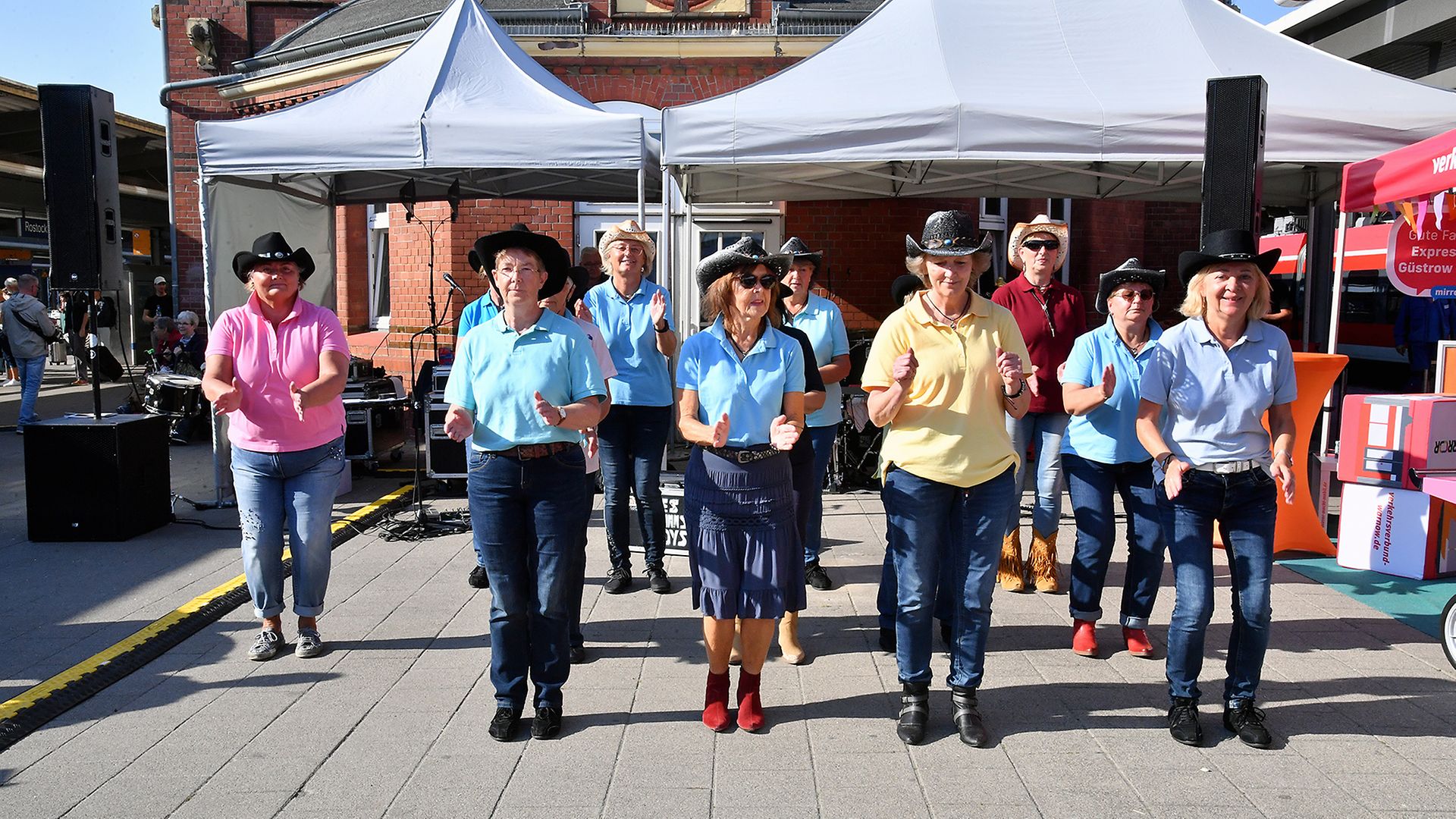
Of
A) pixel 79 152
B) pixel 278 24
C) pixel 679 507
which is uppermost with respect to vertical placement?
pixel 278 24

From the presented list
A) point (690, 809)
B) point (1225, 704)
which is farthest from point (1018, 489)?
point (690, 809)

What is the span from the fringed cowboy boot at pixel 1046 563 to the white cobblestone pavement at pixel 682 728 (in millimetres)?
111

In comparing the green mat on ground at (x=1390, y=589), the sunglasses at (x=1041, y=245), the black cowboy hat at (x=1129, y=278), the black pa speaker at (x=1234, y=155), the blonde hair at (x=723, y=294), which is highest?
the black pa speaker at (x=1234, y=155)

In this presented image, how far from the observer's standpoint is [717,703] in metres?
3.82

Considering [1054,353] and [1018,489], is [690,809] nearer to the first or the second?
[1018,489]

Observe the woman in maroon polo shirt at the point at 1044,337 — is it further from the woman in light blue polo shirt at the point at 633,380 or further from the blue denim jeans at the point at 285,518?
the blue denim jeans at the point at 285,518

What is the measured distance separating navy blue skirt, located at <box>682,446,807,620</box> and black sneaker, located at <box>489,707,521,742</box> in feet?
2.61

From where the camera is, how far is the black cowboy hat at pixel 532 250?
3.71m

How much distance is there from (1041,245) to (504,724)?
11.9ft

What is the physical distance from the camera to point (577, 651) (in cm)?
462

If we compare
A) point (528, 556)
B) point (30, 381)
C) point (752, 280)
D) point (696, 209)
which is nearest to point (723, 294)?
point (752, 280)

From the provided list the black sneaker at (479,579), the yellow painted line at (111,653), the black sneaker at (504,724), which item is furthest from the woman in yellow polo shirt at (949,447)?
the yellow painted line at (111,653)

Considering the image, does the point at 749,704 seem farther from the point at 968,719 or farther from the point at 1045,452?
the point at 1045,452

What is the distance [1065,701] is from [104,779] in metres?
3.54
